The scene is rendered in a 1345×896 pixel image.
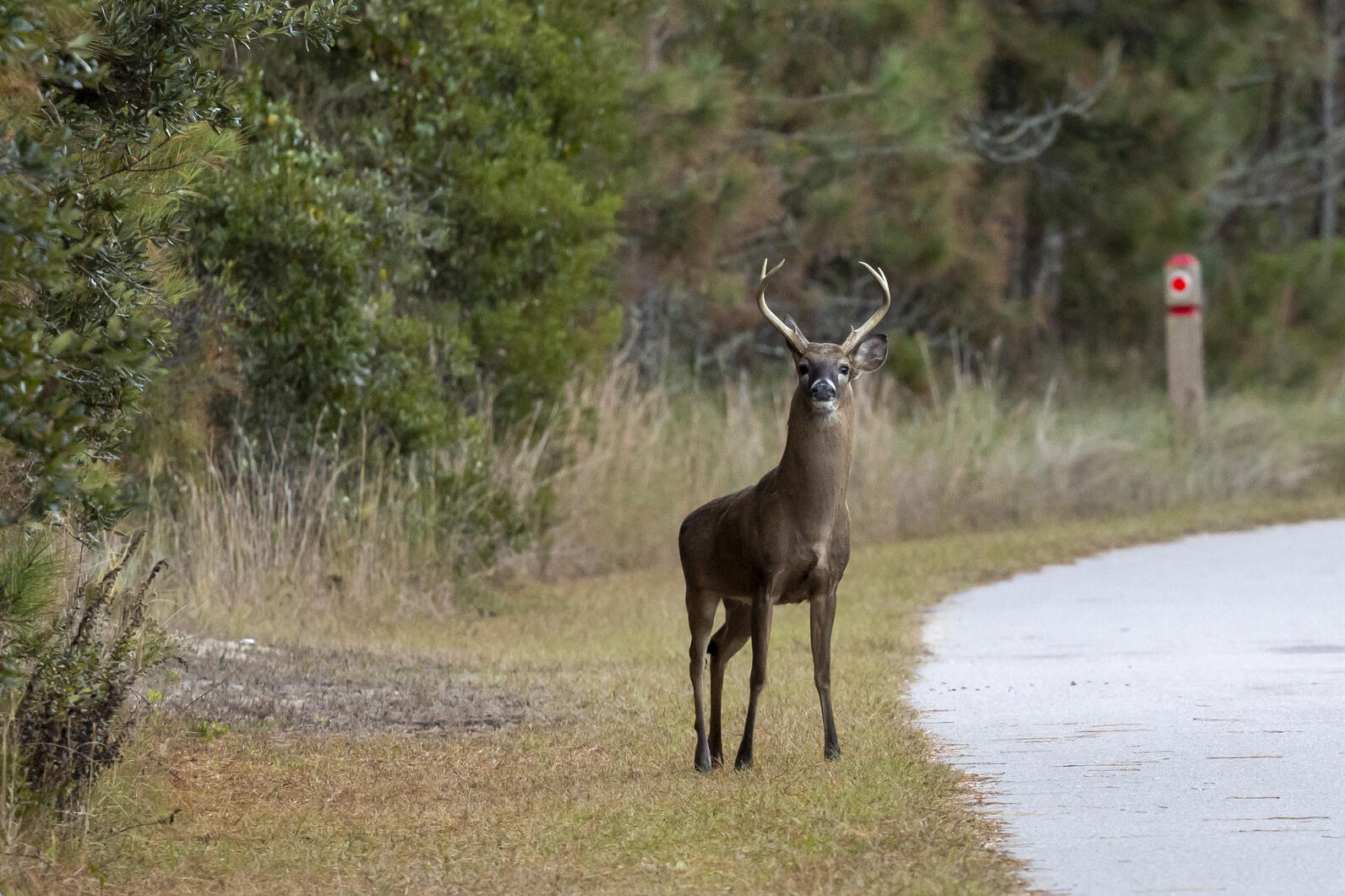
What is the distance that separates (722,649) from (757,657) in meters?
0.58

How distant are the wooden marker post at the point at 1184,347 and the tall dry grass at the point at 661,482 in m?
0.27

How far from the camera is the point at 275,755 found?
29.7ft

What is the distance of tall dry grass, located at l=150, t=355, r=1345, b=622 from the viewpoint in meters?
14.0

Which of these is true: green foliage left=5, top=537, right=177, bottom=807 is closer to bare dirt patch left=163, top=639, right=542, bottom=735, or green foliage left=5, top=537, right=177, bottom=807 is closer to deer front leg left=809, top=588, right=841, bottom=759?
bare dirt patch left=163, top=639, right=542, bottom=735

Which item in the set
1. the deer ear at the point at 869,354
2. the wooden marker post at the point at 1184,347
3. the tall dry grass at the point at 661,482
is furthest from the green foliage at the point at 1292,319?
the deer ear at the point at 869,354

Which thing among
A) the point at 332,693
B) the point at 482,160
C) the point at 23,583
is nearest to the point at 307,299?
the point at 482,160

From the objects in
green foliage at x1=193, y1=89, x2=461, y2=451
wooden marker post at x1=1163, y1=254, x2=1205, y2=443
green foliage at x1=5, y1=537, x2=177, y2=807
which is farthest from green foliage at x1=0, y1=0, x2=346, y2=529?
wooden marker post at x1=1163, y1=254, x2=1205, y2=443

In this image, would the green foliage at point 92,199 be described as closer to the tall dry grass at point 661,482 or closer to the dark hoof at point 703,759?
the dark hoof at point 703,759

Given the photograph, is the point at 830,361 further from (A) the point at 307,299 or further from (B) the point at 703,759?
(A) the point at 307,299

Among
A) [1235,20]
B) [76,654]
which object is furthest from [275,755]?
[1235,20]

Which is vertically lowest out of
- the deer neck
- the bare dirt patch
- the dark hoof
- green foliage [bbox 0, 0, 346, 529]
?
the bare dirt patch

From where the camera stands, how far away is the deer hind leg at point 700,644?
27.4 feet

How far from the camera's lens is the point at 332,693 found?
10.7 meters

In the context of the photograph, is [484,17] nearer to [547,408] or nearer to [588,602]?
[547,408]
